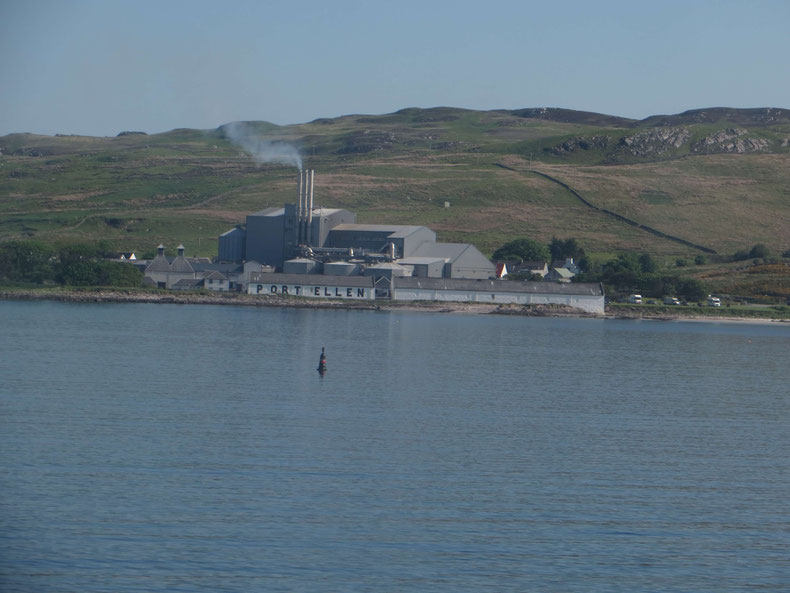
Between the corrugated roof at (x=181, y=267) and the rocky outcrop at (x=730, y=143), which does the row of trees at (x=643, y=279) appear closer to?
the corrugated roof at (x=181, y=267)

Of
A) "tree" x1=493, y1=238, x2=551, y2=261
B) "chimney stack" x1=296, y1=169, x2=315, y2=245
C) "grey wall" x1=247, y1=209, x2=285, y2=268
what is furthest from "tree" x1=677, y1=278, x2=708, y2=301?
"grey wall" x1=247, y1=209, x2=285, y2=268

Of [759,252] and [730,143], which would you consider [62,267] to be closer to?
[759,252]

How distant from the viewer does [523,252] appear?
7350 cm

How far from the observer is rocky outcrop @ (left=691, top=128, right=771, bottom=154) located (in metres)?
120

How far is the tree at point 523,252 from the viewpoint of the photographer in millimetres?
73250

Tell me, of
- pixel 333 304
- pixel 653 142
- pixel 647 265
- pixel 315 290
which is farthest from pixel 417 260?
pixel 653 142

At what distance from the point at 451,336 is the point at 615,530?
2787cm

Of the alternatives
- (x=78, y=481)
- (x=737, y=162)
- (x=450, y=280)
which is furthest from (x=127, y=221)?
(x=78, y=481)

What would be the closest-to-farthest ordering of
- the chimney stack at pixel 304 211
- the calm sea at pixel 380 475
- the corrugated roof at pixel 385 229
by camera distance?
the calm sea at pixel 380 475 < the corrugated roof at pixel 385 229 < the chimney stack at pixel 304 211

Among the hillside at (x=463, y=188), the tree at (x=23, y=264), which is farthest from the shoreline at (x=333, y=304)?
the hillside at (x=463, y=188)

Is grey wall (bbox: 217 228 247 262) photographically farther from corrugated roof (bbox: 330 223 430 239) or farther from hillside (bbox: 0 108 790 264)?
hillside (bbox: 0 108 790 264)

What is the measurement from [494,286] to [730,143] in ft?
235

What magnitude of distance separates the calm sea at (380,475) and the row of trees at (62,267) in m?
29.6

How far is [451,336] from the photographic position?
40875 mm
